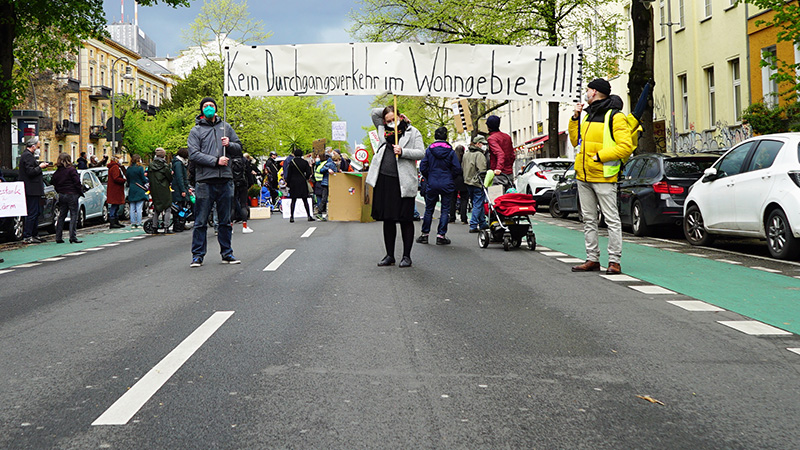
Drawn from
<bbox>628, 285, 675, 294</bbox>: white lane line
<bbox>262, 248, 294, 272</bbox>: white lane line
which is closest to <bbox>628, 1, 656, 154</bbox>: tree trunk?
<bbox>262, 248, 294, 272</bbox>: white lane line

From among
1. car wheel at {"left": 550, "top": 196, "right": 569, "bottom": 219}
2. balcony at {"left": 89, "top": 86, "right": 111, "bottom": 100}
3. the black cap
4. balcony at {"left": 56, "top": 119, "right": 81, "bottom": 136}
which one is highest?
balcony at {"left": 89, "top": 86, "right": 111, "bottom": 100}

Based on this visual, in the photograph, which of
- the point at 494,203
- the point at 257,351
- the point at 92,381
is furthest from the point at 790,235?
the point at 92,381

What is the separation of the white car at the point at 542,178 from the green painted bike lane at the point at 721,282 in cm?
1196

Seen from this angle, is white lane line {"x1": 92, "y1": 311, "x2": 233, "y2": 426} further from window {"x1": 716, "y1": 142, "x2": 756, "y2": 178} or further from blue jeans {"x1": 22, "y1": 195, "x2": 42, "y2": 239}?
blue jeans {"x1": 22, "y1": 195, "x2": 42, "y2": 239}

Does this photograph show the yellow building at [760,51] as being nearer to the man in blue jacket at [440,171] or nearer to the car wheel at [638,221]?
the car wheel at [638,221]

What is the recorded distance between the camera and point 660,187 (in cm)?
1523

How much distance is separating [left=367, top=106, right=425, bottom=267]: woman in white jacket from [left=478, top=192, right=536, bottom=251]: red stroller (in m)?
2.59

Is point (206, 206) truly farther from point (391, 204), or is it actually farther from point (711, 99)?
point (711, 99)

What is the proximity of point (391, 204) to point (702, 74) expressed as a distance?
25400mm

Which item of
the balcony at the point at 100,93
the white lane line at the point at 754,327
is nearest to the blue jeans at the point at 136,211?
the white lane line at the point at 754,327

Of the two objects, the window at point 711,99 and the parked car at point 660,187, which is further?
the window at point 711,99

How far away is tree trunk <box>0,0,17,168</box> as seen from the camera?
20.2m

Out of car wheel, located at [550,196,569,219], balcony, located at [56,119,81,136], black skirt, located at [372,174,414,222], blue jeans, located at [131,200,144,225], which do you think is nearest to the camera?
black skirt, located at [372,174,414,222]

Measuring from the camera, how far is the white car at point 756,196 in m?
10.8
